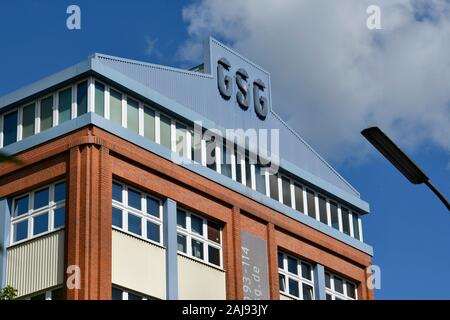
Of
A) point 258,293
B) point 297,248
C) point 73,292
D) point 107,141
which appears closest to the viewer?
point 73,292

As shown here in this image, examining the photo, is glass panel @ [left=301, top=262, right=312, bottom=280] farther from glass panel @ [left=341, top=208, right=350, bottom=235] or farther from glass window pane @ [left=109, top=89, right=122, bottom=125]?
glass window pane @ [left=109, top=89, right=122, bottom=125]

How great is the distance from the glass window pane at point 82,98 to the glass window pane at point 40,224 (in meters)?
3.40

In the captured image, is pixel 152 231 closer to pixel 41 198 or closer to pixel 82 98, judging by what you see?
pixel 41 198

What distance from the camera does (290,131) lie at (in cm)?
4550

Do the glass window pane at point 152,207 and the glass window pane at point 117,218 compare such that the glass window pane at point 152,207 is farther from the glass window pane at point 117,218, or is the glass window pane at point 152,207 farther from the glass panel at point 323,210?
the glass panel at point 323,210

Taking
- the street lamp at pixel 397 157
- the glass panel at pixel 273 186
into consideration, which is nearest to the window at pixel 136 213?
the glass panel at pixel 273 186

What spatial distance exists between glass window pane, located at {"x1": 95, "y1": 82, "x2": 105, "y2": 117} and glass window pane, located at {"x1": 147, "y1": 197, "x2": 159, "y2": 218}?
10.3 feet

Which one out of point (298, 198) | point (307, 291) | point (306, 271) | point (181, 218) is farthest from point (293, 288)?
point (181, 218)

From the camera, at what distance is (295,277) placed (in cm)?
4362

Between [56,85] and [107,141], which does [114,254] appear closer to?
[107,141]

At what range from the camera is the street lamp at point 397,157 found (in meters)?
16.8
